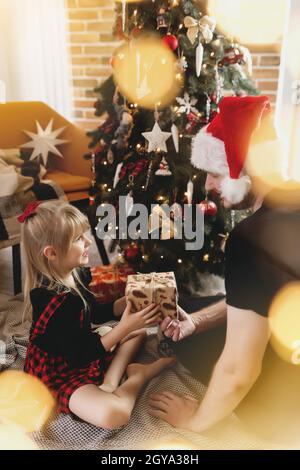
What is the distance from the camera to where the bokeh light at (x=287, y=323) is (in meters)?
1.03

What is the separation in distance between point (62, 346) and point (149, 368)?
383mm

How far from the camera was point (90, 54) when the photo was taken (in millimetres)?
3688

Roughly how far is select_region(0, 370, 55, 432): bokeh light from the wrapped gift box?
42cm

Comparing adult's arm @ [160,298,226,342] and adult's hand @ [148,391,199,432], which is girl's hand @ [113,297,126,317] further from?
adult's hand @ [148,391,199,432]

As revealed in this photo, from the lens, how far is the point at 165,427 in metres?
1.43

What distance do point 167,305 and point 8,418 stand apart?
0.66m

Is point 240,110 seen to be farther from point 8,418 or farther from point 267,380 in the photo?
point 8,418

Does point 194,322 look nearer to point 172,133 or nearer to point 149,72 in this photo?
point 172,133

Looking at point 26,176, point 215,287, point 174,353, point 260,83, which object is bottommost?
point 215,287

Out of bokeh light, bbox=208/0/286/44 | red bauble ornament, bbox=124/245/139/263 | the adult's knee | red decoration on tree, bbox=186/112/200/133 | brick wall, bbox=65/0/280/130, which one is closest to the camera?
the adult's knee

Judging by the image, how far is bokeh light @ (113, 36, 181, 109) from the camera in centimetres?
202

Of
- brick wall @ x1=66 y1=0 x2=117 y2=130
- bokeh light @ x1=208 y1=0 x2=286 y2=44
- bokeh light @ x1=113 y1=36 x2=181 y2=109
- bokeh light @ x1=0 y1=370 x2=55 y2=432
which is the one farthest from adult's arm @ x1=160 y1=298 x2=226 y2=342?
brick wall @ x1=66 y1=0 x2=117 y2=130

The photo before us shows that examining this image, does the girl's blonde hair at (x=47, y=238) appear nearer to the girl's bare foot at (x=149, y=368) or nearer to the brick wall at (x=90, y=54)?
the girl's bare foot at (x=149, y=368)
